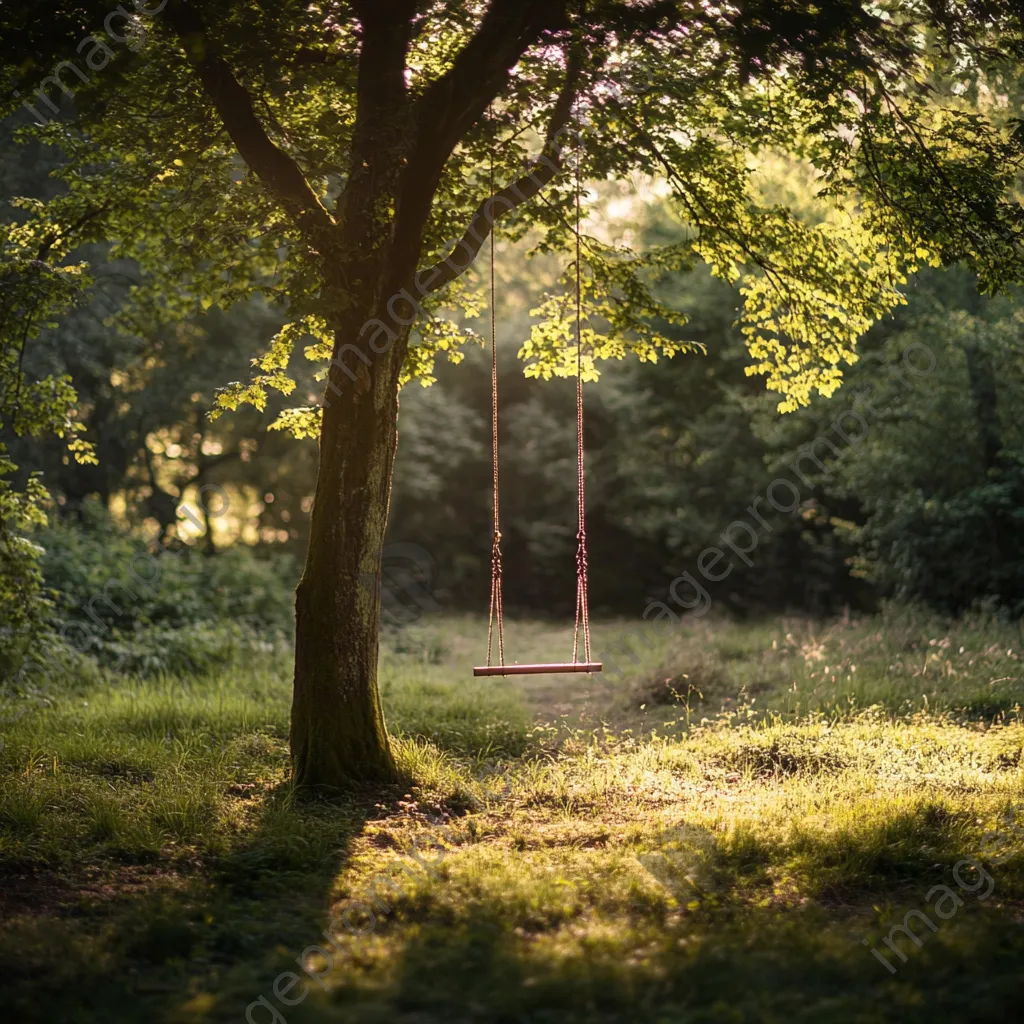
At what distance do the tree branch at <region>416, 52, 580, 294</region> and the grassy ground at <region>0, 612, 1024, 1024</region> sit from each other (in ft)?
12.1

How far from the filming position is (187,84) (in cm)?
829

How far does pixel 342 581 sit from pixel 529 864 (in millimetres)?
2497

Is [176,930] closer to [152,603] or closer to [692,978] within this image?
[692,978]

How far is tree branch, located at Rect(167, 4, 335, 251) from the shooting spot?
7430 millimetres

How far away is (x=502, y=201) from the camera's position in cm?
845

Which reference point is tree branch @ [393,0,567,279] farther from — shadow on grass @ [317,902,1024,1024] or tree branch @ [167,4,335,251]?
shadow on grass @ [317,902,1024,1024]

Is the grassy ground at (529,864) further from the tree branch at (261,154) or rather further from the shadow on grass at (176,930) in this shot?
the tree branch at (261,154)

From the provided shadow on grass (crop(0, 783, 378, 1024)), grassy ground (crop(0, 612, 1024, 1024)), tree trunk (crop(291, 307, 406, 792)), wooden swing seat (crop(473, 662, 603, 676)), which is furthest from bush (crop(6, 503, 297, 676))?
shadow on grass (crop(0, 783, 378, 1024))

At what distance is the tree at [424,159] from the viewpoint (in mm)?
7258

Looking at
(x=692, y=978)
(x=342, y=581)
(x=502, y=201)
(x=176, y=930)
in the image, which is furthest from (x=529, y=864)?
(x=502, y=201)

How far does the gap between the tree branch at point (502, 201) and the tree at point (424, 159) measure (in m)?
0.02

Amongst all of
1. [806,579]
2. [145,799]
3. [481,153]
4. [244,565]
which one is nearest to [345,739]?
[145,799]

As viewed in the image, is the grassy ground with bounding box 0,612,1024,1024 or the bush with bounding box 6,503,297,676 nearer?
the grassy ground with bounding box 0,612,1024,1024

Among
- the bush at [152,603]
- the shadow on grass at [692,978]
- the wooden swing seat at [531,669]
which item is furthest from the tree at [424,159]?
the bush at [152,603]
